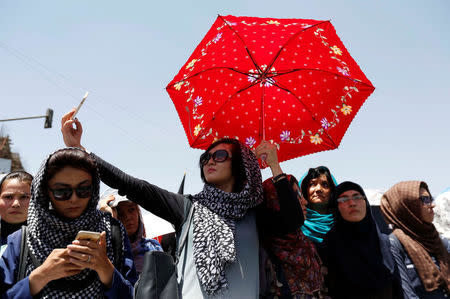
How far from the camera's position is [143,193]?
7.87ft

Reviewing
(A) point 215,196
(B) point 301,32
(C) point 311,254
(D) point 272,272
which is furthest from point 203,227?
(B) point 301,32

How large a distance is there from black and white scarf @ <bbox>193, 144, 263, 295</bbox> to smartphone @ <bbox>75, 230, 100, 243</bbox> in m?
0.72

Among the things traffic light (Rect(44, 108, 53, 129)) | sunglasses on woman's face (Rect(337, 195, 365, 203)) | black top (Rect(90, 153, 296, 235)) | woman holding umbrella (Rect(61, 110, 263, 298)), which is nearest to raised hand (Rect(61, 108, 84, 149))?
woman holding umbrella (Rect(61, 110, 263, 298))

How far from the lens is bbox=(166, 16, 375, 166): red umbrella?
10.1 feet

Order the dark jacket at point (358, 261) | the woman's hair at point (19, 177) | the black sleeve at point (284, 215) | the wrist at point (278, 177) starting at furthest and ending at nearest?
the woman's hair at point (19, 177)
the dark jacket at point (358, 261)
the wrist at point (278, 177)
the black sleeve at point (284, 215)

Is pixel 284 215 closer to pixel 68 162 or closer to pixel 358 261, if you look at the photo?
pixel 358 261

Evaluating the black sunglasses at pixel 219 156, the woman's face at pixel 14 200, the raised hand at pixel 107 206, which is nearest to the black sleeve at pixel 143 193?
the black sunglasses at pixel 219 156

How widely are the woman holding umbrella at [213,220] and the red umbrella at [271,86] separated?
2.23ft

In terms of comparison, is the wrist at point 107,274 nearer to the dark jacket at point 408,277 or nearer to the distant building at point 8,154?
the dark jacket at point 408,277

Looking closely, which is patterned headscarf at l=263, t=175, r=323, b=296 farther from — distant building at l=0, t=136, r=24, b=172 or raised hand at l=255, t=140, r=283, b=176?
distant building at l=0, t=136, r=24, b=172

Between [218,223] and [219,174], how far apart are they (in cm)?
42

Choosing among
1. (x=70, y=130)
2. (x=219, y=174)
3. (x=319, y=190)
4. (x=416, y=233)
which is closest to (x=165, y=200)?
(x=219, y=174)

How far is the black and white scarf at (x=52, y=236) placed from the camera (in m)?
1.90

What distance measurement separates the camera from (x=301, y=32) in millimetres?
3047
